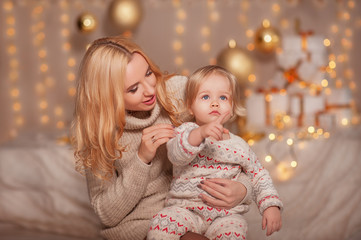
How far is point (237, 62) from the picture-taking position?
8.83ft

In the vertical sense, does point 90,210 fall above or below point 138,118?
below

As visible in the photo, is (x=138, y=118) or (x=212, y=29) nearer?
(x=138, y=118)

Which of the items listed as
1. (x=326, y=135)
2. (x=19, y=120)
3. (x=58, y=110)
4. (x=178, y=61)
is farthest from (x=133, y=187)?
(x=19, y=120)

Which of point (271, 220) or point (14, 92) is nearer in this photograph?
point (271, 220)

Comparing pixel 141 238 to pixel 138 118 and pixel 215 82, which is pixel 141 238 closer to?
pixel 138 118

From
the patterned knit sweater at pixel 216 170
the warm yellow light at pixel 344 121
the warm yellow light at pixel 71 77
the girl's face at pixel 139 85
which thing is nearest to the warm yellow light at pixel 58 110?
the warm yellow light at pixel 71 77

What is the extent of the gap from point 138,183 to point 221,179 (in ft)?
0.82

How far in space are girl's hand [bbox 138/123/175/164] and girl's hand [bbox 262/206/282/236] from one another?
1.02 ft

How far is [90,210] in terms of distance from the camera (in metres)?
1.96

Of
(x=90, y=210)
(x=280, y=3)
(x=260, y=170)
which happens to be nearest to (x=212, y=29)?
(x=280, y=3)

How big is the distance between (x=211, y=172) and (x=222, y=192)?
0.07 meters

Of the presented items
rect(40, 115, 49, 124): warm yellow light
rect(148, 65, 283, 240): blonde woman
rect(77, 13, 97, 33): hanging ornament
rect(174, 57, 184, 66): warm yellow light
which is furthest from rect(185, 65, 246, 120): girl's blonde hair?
rect(40, 115, 49, 124): warm yellow light

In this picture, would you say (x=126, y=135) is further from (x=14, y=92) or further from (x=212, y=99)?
(x=14, y=92)

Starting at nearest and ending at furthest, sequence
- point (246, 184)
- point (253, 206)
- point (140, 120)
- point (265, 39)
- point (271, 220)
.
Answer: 1. point (271, 220)
2. point (246, 184)
3. point (140, 120)
4. point (253, 206)
5. point (265, 39)
